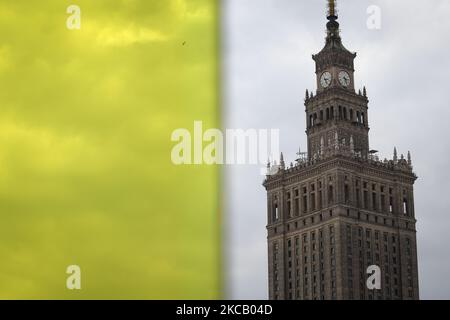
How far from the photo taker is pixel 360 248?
198m

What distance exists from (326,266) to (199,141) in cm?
9567
